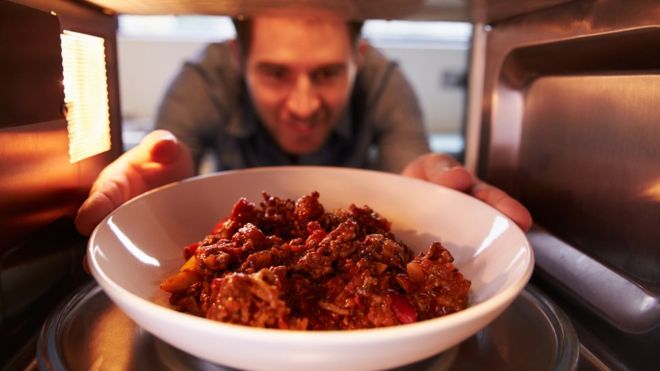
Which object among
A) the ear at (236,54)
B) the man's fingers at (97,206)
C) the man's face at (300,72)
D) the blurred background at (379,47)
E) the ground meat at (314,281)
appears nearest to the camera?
the ground meat at (314,281)

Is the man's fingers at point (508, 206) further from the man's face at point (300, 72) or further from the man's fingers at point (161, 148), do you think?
the man's face at point (300, 72)

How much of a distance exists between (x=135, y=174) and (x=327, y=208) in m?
0.34

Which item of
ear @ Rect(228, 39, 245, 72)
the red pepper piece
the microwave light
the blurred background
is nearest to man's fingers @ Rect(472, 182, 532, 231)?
the red pepper piece

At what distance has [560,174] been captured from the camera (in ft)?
2.95

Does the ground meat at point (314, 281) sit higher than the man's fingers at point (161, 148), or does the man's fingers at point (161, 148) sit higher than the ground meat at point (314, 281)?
the man's fingers at point (161, 148)

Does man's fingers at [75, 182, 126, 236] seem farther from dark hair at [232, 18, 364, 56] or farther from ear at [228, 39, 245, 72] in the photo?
ear at [228, 39, 245, 72]

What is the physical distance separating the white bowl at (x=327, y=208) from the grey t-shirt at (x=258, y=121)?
98cm

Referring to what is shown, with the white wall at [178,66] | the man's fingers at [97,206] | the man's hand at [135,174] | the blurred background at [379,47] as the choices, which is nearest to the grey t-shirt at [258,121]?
the man's hand at [135,174]

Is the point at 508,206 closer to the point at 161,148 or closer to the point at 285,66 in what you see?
the point at 161,148

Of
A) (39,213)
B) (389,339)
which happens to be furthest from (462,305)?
(39,213)

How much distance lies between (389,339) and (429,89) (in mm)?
3452

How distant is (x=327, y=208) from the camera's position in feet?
3.20

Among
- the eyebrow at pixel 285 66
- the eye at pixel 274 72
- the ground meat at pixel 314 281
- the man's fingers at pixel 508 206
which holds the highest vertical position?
the eyebrow at pixel 285 66

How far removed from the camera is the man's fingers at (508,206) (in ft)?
2.61
